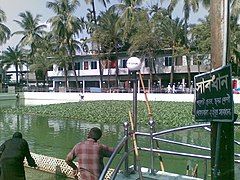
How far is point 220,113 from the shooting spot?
95.2 inches

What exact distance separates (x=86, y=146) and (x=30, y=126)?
547 inches

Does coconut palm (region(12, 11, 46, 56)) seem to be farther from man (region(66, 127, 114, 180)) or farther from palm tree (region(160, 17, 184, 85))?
man (region(66, 127, 114, 180))

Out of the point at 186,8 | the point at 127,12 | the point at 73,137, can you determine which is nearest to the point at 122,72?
the point at 127,12

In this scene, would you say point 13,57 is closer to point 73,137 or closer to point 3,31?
point 3,31

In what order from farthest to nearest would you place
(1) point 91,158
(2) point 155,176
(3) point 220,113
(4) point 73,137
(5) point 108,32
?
1. (5) point 108,32
2. (4) point 73,137
3. (2) point 155,176
4. (1) point 91,158
5. (3) point 220,113

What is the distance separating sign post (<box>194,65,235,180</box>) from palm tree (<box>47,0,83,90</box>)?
134ft

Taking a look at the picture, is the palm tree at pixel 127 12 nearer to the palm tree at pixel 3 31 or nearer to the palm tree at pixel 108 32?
the palm tree at pixel 108 32

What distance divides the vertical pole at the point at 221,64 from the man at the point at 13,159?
296cm

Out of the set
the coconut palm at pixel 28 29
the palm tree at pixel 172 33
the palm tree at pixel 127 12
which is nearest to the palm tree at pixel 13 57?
the coconut palm at pixel 28 29

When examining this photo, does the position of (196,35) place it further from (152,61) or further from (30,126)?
(30,126)

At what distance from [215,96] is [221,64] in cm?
28

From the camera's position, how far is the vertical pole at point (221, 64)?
250 cm

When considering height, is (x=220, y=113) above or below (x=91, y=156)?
above

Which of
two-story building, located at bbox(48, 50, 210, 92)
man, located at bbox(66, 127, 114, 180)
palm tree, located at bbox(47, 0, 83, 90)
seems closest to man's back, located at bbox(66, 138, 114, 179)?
man, located at bbox(66, 127, 114, 180)
